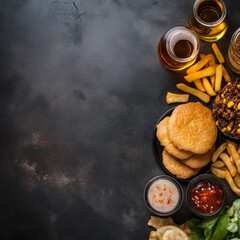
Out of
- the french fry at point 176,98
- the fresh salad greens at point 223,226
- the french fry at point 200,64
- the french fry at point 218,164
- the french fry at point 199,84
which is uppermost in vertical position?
the french fry at point 200,64

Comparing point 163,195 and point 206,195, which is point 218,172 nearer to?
point 206,195

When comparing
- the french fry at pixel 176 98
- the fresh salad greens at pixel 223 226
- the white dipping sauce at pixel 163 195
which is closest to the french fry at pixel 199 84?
the french fry at pixel 176 98

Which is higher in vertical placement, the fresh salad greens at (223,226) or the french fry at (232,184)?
the french fry at (232,184)

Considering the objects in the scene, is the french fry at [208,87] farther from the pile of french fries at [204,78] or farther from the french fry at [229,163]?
the french fry at [229,163]

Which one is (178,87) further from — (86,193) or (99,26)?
(86,193)

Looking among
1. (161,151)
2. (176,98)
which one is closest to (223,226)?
(161,151)

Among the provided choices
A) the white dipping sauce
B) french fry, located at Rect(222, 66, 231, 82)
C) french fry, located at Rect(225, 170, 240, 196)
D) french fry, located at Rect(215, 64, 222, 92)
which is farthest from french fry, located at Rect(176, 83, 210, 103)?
the white dipping sauce
